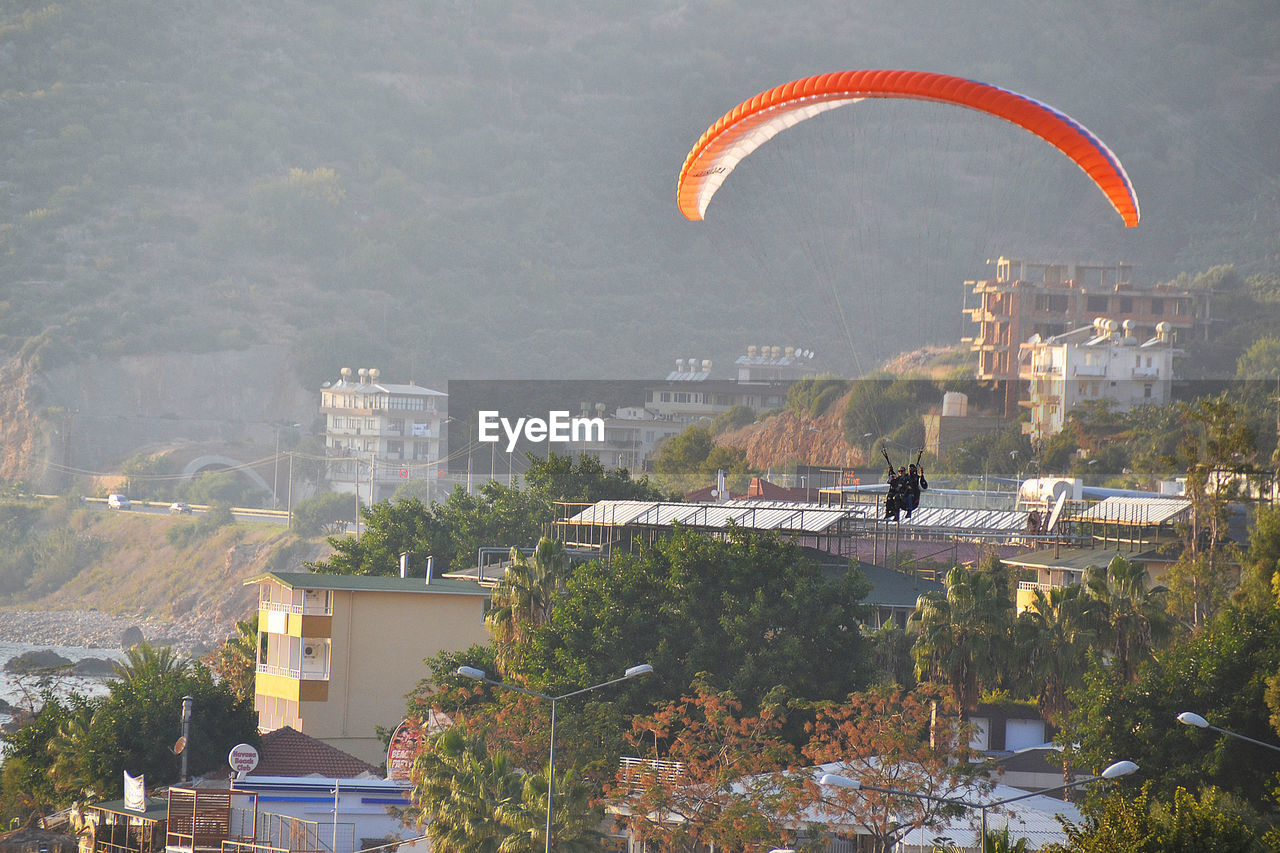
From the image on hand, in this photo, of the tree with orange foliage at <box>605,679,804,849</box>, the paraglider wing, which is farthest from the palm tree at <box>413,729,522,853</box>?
the paraglider wing

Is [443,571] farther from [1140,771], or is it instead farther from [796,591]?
[1140,771]

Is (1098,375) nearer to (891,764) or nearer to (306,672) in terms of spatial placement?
(306,672)

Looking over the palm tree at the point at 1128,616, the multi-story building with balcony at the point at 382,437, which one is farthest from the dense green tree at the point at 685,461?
the palm tree at the point at 1128,616

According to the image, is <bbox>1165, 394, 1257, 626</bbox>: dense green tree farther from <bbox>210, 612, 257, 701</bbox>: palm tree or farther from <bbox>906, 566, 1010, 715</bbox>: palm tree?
<bbox>210, 612, 257, 701</bbox>: palm tree

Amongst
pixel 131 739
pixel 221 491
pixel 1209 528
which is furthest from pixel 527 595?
pixel 221 491

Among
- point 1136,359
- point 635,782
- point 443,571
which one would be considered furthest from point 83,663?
point 635,782

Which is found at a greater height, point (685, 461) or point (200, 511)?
point (685, 461)

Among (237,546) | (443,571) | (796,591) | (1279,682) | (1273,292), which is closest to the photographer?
(1279,682)
